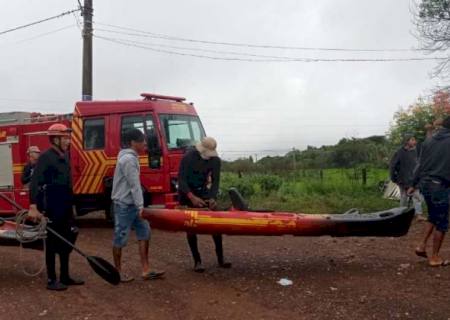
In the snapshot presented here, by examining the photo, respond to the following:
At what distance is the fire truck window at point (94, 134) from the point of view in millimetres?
12883

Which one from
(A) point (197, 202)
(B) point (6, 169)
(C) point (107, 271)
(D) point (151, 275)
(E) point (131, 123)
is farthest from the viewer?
(B) point (6, 169)

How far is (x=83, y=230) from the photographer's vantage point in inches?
525

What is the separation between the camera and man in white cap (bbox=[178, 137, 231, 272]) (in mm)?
8000

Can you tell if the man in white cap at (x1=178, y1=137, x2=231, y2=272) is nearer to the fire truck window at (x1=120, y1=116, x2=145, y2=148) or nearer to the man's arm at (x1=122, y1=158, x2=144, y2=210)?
the man's arm at (x1=122, y1=158, x2=144, y2=210)

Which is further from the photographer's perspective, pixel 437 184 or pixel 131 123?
pixel 131 123

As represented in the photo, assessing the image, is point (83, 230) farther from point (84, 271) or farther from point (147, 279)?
point (147, 279)

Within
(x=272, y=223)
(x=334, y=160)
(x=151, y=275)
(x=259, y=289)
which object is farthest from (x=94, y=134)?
(x=334, y=160)

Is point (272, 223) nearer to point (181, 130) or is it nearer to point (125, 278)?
point (125, 278)

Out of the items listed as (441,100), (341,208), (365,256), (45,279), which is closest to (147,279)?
(45,279)

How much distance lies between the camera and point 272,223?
7742 millimetres

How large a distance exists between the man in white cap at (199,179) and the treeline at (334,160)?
12371 millimetres

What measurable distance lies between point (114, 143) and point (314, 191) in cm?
648

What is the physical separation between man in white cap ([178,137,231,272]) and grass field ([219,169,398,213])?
641 centimetres

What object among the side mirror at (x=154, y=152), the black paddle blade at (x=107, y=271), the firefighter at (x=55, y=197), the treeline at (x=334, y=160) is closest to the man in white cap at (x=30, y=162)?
the side mirror at (x=154, y=152)
